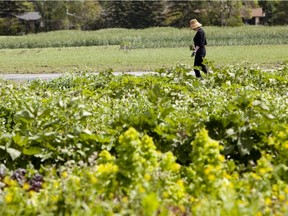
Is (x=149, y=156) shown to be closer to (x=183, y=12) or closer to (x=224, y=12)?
(x=224, y=12)

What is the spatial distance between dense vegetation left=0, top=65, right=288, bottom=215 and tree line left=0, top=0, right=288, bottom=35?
63.6 meters

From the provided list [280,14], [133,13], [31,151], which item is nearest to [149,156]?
[31,151]

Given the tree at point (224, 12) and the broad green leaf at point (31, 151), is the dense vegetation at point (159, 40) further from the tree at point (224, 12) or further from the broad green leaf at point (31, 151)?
the broad green leaf at point (31, 151)

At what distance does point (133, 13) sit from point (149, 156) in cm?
7188

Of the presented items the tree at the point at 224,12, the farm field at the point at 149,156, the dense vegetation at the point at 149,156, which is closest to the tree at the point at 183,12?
the tree at the point at 224,12

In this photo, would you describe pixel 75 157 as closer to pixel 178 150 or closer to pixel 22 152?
pixel 22 152

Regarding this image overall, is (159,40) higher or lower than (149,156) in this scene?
lower

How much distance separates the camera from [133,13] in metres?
75.1

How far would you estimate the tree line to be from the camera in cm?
7131

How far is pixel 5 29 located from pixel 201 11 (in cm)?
2602

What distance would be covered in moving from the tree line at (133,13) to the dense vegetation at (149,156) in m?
63.6

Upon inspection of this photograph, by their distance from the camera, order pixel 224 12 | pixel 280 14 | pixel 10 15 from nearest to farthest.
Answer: pixel 224 12 → pixel 280 14 → pixel 10 15

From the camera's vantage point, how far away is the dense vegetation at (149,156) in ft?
12.7

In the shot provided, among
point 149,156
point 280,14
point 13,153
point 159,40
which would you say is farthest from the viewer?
point 280,14
